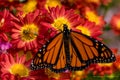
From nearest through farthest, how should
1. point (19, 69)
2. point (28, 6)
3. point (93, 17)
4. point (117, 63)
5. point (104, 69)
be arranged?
point (19, 69), point (117, 63), point (104, 69), point (28, 6), point (93, 17)

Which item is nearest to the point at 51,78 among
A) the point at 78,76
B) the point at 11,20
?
the point at 11,20

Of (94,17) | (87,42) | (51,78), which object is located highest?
(94,17)

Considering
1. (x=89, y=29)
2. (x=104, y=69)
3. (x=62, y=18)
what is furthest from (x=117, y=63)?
(x=62, y=18)

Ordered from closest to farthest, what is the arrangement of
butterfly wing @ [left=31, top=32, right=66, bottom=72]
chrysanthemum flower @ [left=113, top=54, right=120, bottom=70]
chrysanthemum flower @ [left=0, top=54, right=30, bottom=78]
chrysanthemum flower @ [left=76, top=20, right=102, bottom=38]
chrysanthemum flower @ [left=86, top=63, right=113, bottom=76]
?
1. butterfly wing @ [left=31, top=32, right=66, bottom=72]
2. chrysanthemum flower @ [left=0, top=54, right=30, bottom=78]
3. chrysanthemum flower @ [left=76, top=20, right=102, bottom=38]
4. chrysanthemum flower @ [left=113, top=54, right=120, bottom=70]
5. chrysanthemum flower @ [left=86, top=63, right=113, bottom=76]

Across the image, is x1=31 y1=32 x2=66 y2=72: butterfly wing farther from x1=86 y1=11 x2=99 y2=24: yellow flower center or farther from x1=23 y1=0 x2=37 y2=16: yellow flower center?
x1=86 y1=11 x2=99 y2=24: yellow flower center

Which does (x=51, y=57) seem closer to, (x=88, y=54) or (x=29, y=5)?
(x=88, y=54)

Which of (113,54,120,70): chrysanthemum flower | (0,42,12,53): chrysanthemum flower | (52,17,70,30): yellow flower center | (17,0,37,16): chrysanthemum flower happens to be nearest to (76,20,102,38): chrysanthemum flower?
(52,17,70,30): yellow flower center

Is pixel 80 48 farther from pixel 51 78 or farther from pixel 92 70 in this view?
pixel 92 70
